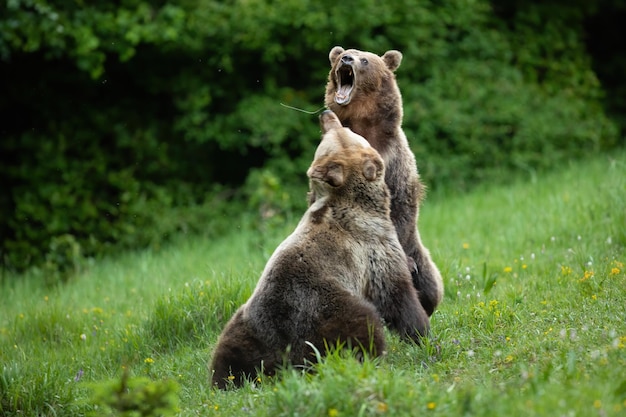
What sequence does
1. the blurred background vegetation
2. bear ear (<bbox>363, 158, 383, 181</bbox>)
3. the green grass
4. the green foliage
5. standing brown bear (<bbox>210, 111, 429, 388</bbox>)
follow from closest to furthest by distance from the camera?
the green foliage → the green grass → standing brown bear (<bbox>210, 111, 429, 388</bbox>) → bear ear (<bbox>363, 158, 383, 181</bbox>) → the blurred background vegetation

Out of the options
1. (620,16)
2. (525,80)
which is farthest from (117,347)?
(620,16)

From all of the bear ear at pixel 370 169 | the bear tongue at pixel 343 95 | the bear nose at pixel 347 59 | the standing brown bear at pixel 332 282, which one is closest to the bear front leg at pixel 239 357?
the standing brown bear at pixel 332 282

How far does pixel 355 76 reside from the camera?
636 centimetres

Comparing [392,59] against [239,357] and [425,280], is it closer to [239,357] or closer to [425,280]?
[425,280]

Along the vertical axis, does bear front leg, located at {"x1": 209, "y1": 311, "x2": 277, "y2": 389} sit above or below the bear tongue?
below

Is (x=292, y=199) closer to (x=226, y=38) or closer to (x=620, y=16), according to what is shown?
(x=226, y=38)

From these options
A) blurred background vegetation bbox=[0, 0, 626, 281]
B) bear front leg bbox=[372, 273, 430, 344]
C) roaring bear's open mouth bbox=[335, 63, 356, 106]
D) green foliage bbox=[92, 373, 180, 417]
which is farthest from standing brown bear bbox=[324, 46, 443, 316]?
blurred background vegetation bbox=[0, 0, 626, 281]

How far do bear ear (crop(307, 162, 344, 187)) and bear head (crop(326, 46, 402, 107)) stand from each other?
913 millimetres

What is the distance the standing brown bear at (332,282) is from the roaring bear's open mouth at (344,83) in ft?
1.89

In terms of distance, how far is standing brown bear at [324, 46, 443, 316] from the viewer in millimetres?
6348

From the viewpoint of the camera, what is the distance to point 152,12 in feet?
41.8

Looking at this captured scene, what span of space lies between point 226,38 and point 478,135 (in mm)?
4004

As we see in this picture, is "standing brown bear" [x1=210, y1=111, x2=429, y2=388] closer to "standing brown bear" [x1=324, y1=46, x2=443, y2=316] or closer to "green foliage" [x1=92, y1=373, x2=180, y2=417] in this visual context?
"standing brown bear" [x1=324, y1=46, x2=443, y2=316]

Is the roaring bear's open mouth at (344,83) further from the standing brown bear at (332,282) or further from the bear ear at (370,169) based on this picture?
the bear ear at (370,169)
